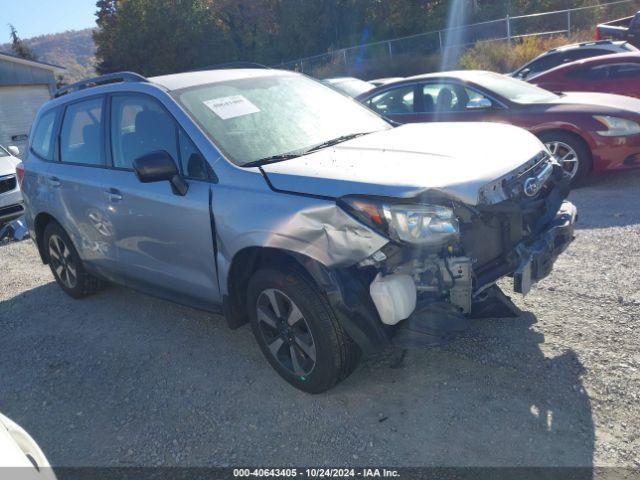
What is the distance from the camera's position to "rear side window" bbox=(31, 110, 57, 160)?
5.17 metres

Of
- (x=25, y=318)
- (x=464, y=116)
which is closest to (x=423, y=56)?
(x=464, y=116)

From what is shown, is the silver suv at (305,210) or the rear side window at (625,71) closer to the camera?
the silver suv at (305,210)

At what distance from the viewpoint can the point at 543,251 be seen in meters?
3.29

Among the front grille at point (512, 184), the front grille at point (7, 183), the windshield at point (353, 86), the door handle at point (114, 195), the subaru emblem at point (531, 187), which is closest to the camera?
the front grille at point (512, 184)

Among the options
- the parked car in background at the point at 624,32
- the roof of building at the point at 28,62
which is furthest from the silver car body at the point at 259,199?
the roof of building at the point at 28,62

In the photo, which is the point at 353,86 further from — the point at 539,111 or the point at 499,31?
the point at 499,31

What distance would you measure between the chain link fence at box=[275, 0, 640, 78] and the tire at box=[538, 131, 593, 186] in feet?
51.9

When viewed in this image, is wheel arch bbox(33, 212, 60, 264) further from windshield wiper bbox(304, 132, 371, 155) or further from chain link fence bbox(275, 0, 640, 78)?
chain link fence bbox(275, 0, 640, 78)

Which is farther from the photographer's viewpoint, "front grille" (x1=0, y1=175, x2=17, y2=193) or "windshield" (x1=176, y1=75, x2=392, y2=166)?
"front grille" (x1=0, y1=175, x2=17, y2=193)

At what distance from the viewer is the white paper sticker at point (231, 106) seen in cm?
380

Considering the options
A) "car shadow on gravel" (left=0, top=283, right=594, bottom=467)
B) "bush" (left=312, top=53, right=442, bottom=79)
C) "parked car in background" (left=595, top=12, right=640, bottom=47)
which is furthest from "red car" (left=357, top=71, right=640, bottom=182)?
"bush" (left=312, top=53, right=442, bottom=79)

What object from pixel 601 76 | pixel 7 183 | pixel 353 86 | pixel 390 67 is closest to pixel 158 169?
pixel 7 183

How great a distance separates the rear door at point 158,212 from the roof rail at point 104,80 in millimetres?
159

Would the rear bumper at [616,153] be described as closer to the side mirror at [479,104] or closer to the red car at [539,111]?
the red car at [539,111]
